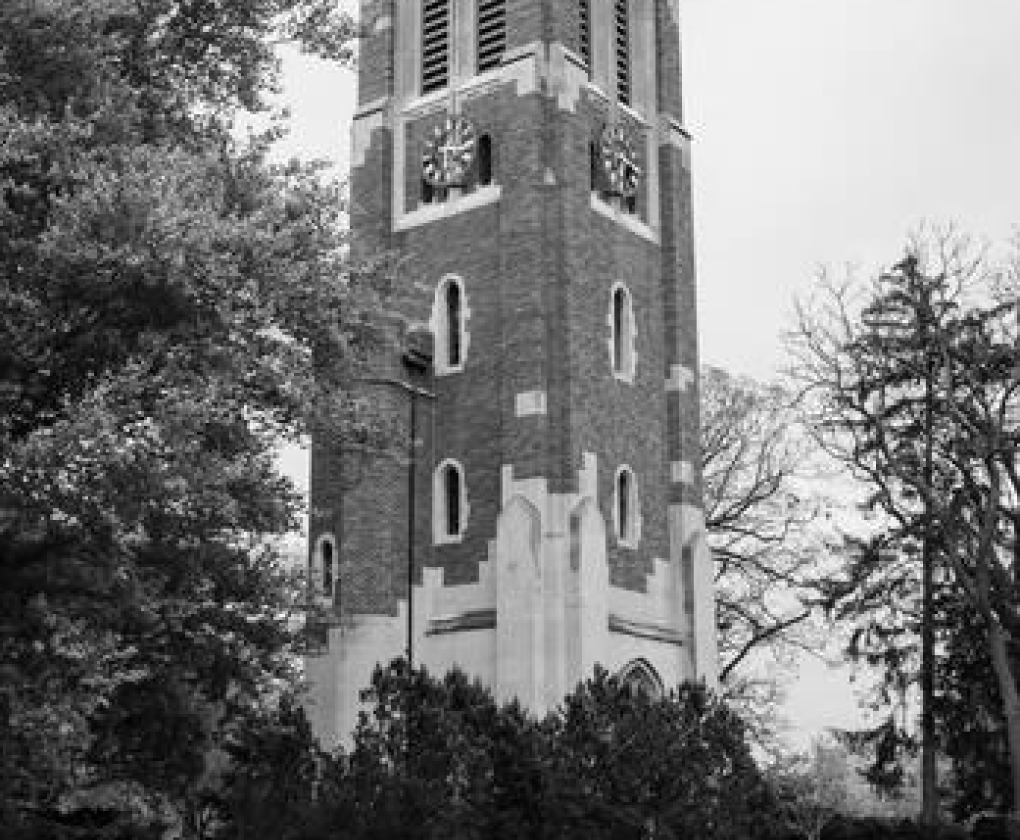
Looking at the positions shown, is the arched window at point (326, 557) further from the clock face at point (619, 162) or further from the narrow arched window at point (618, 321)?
the clock face at point (619, 162)

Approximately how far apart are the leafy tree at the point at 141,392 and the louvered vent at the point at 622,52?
18992 millimetres

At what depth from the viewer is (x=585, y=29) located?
110 feet

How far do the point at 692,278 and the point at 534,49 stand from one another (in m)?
6.16

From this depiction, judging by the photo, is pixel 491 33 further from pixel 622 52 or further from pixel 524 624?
pixel 524 624

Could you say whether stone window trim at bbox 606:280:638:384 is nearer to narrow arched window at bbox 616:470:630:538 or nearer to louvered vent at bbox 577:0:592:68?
narrow arched window at bbox 616:470:630:538

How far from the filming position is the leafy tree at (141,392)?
37.3ft

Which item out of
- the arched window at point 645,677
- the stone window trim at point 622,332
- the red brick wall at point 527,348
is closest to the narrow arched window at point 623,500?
the red brick wall at point 527,348

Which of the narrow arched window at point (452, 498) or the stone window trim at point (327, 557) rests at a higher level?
the narrow arched window at point (452, 498)

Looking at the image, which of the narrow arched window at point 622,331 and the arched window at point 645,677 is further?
the narrow arched window at point 622,331

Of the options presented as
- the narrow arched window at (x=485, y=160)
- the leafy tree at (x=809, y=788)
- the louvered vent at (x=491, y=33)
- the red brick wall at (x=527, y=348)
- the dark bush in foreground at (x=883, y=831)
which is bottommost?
the dark bush in foreground at (x=883, y=831)

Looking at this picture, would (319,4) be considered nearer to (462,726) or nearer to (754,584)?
(462,726)

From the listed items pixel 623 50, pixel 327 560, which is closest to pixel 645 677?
pixel 327 560

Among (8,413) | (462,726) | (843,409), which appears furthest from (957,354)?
(8,413)

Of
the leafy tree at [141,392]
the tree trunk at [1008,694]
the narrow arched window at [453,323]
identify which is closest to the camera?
the leafy tree at [141,392]
